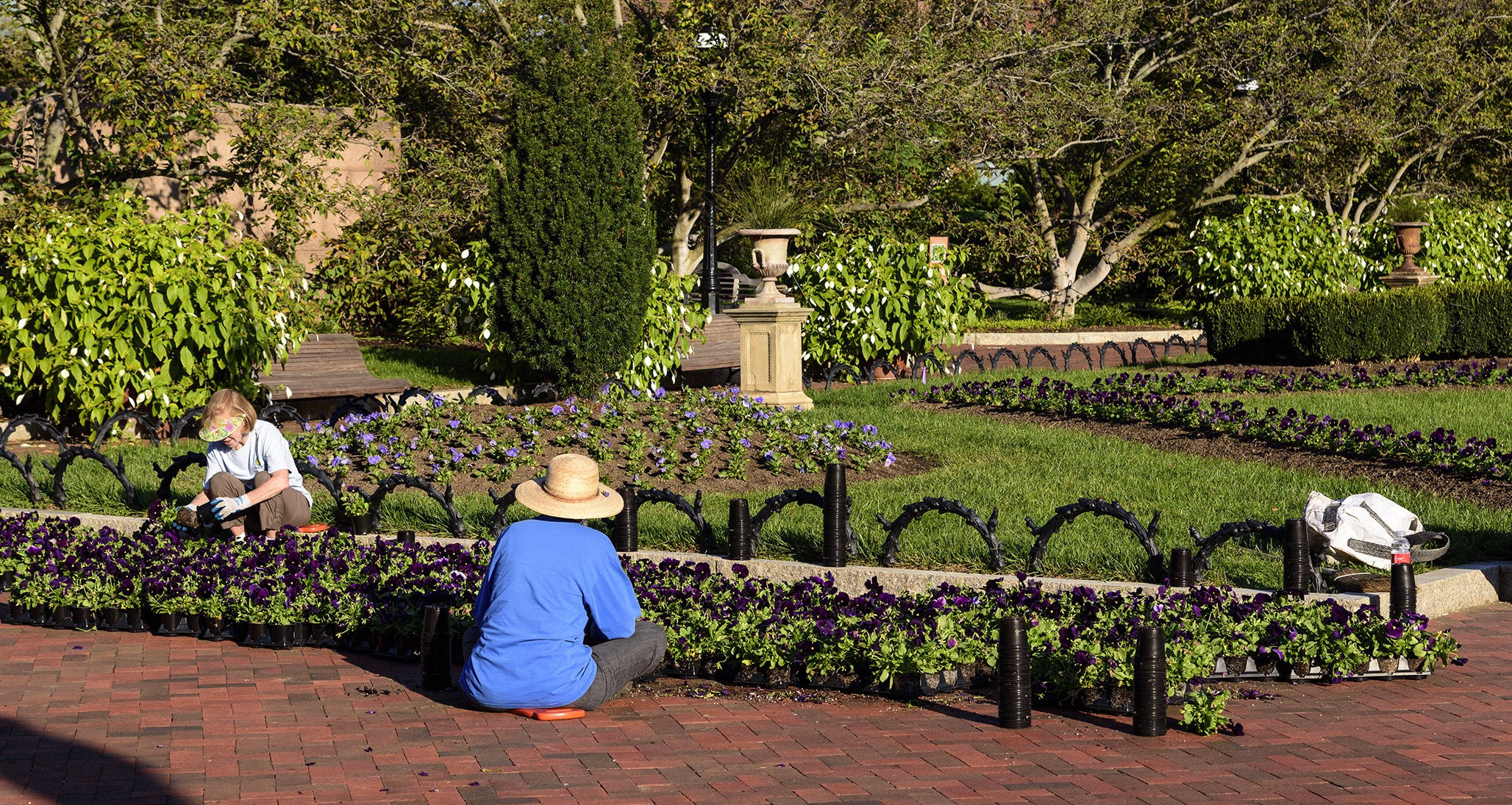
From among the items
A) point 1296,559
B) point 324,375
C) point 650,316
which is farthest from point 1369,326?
point 1296,559

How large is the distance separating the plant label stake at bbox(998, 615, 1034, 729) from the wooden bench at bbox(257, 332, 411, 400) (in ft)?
30.8

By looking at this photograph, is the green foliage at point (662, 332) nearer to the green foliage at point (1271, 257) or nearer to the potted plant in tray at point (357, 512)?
the potted plant in tray at point (357, 512)

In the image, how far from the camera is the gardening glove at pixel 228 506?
795cm

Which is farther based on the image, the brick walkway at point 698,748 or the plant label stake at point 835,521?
the plant label stake at point 835,521

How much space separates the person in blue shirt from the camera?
5.57 metres

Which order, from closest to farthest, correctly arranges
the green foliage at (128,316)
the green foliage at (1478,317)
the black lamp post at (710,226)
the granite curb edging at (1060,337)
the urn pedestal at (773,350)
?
the green foliage at (128,316), the urn pedestal at (773,350), the black lamp post at (710,226), the green foliage at (1478,317), the granite curb edging at (1060,337)

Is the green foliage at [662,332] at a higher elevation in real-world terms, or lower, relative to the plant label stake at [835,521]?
higher

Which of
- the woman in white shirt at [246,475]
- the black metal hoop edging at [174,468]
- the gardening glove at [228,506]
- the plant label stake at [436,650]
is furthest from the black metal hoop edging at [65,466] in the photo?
the plant label stake at [436,650]

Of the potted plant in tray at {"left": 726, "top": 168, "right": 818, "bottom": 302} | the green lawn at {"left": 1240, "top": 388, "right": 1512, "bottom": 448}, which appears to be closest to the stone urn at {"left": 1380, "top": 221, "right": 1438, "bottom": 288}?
the green lawn at {"left": 1240, "top": 388, "right": 1512, "bottom": 448}

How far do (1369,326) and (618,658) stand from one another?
43.6ft

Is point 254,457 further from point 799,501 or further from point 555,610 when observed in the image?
point 555,610

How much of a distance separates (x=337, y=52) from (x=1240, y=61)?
51.1ft

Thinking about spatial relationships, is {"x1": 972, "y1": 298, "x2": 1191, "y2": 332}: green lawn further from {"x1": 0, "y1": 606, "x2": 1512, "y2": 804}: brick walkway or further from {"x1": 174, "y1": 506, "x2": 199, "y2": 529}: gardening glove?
{"x1": 0, "y1": 606, "x2": 1512, "y2": 804}: brick walkway

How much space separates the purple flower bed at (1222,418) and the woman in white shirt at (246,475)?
22.5ft
